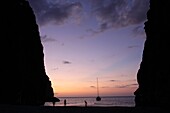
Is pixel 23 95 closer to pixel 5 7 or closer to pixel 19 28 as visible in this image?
pixel 19 28

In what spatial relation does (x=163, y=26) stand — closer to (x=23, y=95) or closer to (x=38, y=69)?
(x=23, y=95)

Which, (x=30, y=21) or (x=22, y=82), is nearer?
(x=22, y=82)

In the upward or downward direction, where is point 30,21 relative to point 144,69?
upward

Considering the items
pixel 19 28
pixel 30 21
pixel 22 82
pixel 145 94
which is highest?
pixel 30 21

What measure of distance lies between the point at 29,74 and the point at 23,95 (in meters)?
8.65

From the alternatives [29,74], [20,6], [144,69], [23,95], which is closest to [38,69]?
[29,74]

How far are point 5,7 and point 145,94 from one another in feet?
150

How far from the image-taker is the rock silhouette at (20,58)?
65.4 meters

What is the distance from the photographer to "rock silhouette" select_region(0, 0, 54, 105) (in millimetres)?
65400

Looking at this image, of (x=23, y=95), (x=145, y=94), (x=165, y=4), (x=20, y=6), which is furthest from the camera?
(x=20, y=6)

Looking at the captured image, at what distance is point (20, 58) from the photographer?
73.8 m

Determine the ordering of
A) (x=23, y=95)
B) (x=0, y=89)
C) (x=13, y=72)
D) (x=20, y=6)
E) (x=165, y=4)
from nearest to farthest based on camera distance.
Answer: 1. (x=165, y=4)
2. (x=0, y=89)
3. (x=13, y=72)
4. (x=23, y=95)
5. (x=20, y=6)

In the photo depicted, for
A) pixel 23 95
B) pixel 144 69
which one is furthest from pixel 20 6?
pixel 144 69

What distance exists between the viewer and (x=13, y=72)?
68.2 metres
